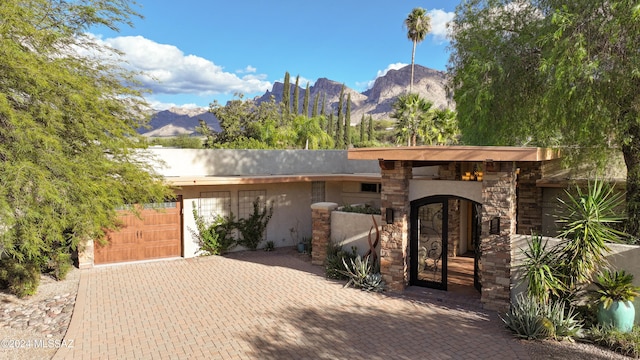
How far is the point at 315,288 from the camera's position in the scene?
10.8 meters

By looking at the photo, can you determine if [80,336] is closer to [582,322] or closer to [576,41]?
[582,322]

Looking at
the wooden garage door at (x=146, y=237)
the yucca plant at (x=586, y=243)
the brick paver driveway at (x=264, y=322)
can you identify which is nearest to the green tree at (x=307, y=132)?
the wooden garage door at (x=146, y=237)

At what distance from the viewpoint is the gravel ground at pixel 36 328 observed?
718 centimetres

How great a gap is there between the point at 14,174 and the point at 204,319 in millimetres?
4529

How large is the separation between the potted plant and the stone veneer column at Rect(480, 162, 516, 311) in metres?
1.77

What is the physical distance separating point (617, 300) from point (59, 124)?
11256 millimetres

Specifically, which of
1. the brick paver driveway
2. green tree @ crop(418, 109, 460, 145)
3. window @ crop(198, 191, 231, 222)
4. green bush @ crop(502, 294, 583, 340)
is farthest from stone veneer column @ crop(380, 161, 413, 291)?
green tree @ crop(418, 109, 460, 145)

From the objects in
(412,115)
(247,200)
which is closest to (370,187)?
(247,200)

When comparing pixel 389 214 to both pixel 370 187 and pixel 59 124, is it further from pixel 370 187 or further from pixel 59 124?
pixel 59 124

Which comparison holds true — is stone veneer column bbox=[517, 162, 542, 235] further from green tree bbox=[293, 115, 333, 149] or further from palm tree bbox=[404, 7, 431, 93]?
palm tree bbox=[404, 7, 431, 93]

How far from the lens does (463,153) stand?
883 centimetres

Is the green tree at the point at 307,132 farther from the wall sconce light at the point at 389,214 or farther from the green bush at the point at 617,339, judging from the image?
the green bush at the point at 617,339

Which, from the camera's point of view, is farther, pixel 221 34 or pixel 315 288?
pixel 221 34

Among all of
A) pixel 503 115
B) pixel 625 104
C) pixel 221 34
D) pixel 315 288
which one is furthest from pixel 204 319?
pixel 221 34
